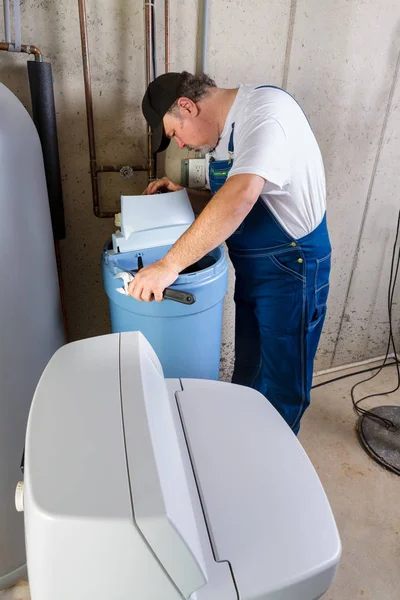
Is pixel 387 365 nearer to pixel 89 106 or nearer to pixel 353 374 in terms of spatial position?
pixel 353 374

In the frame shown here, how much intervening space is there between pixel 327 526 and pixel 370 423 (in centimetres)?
134

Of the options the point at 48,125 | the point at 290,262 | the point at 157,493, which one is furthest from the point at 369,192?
the point at 157,493

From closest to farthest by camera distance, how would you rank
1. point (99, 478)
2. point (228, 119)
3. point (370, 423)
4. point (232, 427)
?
point (99, 478)
point (232, 427)
point (228, 119)
point (370, 423)

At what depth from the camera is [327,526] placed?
751 mm

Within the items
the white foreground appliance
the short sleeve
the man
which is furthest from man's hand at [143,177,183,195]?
the white foreground appliance

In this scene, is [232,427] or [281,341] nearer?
[232,427]

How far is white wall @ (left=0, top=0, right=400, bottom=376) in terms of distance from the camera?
4.33 ft

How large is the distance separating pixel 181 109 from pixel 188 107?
0.07 ft

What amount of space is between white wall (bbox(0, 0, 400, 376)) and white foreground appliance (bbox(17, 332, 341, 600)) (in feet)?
2.83

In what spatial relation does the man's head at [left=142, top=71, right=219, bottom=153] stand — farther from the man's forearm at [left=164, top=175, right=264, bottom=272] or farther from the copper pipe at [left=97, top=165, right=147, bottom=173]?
the man's forearm at [left=164, top=175, right=264, bottom=272]

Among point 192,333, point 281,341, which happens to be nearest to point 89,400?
point 192,333

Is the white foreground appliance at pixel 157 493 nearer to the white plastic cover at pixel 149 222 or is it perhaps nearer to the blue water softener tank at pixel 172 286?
the blue water softener tank at pixel 172 286

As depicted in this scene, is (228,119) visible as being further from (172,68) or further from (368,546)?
(368,546)

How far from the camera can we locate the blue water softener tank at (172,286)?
47.8 inches
